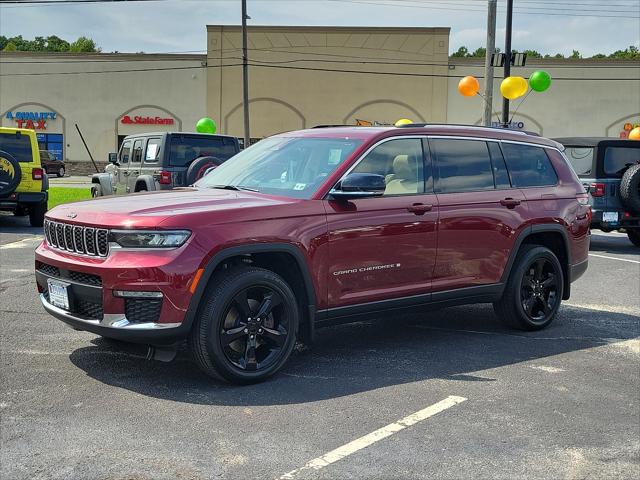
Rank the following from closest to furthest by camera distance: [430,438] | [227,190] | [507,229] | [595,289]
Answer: [430,438] → [227,190] → [507,229] → [595,289]

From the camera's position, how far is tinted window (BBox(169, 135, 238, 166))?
1434cm

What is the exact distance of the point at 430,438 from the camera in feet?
13.6

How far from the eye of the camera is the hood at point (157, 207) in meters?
4.75

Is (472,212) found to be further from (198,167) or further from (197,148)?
(197,148)

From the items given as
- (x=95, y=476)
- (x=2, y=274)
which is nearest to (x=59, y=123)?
(x=2, y=274)

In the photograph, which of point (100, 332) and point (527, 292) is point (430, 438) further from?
point (527, 292)

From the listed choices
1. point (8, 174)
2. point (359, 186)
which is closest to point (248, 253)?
point (359, 186)

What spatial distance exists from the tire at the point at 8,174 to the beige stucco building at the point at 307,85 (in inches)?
1233

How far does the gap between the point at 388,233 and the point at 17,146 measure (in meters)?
11.3

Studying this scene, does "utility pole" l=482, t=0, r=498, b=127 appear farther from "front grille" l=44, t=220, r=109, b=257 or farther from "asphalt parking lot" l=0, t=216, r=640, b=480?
"front grille" l=44, t=220, r=109, b=257

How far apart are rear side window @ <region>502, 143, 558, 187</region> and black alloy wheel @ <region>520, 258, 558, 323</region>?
0.74 m

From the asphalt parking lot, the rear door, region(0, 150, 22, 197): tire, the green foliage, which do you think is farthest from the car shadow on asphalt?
the green foliage

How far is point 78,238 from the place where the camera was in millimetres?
5023

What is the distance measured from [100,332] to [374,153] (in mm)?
2402
